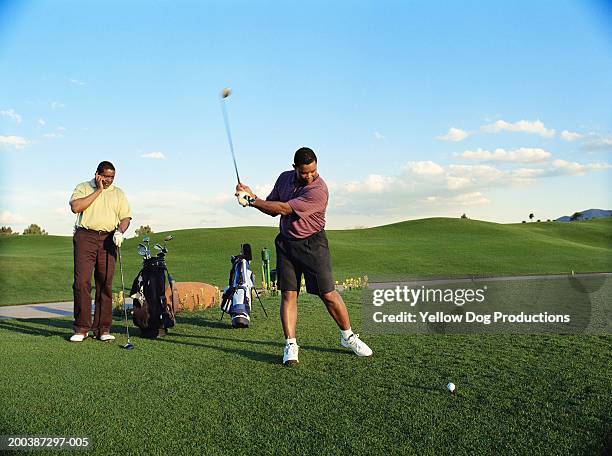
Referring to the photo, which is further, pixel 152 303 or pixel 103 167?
pixel 152 303

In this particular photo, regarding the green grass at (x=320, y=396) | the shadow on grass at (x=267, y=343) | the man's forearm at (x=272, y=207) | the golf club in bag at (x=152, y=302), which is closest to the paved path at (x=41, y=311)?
the golf club in bag at (x=152, y=302)

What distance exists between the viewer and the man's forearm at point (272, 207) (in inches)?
230

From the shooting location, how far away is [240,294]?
9.01 meters

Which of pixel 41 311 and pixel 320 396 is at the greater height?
pixel 320 396

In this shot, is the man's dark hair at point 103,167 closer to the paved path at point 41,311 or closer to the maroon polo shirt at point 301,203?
the maroon polo shirt at point 301,203

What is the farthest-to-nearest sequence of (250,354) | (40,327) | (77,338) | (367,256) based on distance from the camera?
(367,256), (40,327), (77,338), (250,354)

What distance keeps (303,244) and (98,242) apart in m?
3.21

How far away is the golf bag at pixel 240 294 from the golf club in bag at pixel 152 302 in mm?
930

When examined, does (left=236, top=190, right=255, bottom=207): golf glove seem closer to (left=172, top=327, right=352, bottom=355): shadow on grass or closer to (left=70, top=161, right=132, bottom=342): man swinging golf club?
(left=172, top=327, right=352, bottom=355): shadow on grass

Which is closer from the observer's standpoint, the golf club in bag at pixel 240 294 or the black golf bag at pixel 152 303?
the black golf bag at pixel 152 303

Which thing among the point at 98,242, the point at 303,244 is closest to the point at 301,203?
the point at 303,244

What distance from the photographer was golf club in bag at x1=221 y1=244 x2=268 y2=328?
346 inches

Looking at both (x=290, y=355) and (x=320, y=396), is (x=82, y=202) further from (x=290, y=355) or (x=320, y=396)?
(x=320, y=396)

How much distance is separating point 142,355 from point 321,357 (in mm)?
1991
